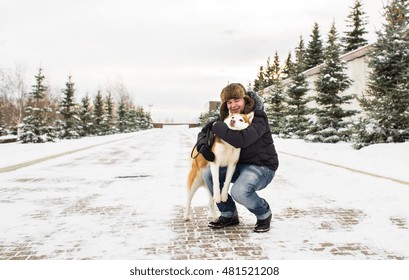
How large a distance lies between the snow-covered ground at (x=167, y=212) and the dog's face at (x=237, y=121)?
128cm

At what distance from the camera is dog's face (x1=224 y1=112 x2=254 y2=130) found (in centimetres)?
384

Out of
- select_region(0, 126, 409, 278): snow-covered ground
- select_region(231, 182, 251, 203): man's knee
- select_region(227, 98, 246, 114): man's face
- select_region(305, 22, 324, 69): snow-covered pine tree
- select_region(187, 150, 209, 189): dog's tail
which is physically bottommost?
select_region(0, 126, 409, 278): snow-covered ground

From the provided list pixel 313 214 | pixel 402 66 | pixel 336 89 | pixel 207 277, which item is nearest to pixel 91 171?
pixel 313 214

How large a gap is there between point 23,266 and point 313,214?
3.87 metres

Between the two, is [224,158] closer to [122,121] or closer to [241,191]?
[241,191]

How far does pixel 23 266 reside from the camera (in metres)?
3.05

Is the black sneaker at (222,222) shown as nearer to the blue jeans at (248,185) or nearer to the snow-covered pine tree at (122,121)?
the blue jeans at (248,185)

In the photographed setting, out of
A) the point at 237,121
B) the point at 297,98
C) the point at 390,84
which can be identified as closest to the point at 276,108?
the point at 297,98

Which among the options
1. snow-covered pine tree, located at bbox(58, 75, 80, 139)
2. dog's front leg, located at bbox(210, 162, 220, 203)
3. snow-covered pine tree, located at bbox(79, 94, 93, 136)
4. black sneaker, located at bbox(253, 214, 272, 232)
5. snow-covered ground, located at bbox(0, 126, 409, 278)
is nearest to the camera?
snow-covered ground, located at bbox(0, 126, 409, 278)

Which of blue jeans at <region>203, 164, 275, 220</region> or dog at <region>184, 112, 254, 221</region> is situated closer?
dog at <region>184, 112, 254, 221</region>

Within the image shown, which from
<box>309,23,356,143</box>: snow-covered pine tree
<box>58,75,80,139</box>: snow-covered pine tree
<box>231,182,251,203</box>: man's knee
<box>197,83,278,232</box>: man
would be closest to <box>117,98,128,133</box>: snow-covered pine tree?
<box>58,75,80,139</box>: snow-covered pine tree

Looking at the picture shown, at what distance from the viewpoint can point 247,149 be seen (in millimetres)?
4203

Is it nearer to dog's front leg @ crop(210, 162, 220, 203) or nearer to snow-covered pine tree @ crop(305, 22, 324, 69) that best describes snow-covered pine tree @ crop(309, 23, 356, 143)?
dog's front leg @ crop(210, 162, 220, 203)

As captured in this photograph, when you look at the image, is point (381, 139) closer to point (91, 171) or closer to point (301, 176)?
point (301, 176)
